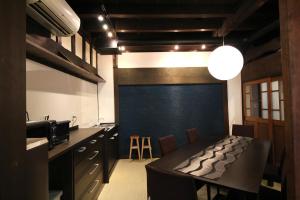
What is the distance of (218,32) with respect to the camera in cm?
403

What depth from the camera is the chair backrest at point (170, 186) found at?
127 cm

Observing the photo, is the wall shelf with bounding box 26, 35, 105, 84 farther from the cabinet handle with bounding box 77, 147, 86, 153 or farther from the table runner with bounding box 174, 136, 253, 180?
the table runner with bounding box 174, 136, 253, 180

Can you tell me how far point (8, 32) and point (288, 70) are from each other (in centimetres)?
131

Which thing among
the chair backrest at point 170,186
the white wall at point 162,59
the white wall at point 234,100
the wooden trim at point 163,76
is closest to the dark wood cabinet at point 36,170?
the chair backrest at point 170,186

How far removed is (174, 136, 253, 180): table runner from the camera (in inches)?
68.4

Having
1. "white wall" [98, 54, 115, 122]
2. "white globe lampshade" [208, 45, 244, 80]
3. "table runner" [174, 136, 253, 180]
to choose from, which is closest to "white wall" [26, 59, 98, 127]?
"white wall" [98, 54, 115, 122]

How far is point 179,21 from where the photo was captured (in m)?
3.88

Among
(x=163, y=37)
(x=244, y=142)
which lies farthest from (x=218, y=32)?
(x=244, y=142)

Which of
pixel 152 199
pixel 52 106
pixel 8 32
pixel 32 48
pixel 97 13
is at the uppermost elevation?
pixel 97 13

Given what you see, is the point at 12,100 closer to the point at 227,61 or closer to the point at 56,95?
the point at 56,95

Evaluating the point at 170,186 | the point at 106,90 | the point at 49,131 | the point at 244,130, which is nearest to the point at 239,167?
the point at 170,186

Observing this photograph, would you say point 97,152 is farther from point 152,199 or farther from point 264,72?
point 264,72

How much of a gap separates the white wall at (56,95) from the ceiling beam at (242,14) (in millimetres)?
2900

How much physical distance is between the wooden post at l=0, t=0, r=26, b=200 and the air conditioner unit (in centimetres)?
94
